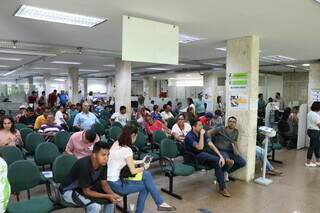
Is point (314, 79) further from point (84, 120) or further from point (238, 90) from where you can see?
point (84, 120)

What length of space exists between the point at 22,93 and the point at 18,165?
39.2 ft

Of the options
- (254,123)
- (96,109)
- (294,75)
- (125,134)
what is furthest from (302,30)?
(294,75)

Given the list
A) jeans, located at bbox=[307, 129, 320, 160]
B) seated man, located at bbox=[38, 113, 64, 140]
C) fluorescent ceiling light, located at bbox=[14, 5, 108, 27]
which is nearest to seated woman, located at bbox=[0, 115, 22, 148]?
seated man, located at bbox=[38, 113, 64, 140]

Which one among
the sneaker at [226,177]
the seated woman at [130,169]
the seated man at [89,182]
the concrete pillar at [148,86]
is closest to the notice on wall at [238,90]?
the sneaker at [226,177]

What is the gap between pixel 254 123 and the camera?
5258 millimetres

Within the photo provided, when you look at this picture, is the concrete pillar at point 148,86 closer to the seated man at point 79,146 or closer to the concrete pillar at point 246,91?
the concrete pillar at point 246,91

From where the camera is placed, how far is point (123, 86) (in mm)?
8867

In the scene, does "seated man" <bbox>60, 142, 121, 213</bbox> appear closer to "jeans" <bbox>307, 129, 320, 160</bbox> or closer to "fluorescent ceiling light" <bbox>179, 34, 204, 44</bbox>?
"fluorescent ceiling light" <bbox>179, 34, 204, 44</bbox>

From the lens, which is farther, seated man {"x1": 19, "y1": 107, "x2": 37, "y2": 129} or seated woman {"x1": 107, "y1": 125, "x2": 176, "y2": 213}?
seated man {"x1": 19, "y1": 107, "x2": 37, "y2": 129}

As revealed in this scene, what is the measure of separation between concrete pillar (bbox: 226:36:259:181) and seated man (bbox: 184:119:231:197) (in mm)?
804

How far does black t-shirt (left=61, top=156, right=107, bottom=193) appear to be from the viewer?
2662 mm

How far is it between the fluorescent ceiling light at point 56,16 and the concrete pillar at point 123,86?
14.1 feet

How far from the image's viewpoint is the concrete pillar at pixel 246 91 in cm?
509

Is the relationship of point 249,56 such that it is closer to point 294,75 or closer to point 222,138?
point 222,138
